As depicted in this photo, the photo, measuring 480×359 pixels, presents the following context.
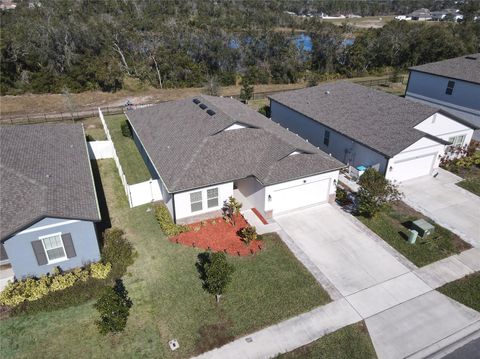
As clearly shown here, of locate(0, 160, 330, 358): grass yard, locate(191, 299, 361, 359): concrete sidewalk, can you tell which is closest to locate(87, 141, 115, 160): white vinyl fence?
locate(0, 160, 330, 358): grass yard

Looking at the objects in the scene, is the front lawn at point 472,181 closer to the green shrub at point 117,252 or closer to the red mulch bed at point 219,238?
the red mulch bed at point 219,238

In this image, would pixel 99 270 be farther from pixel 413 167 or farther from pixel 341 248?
pixel 413 167

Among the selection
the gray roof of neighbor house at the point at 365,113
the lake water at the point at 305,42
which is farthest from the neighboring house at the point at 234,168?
the lake water at the point at 305,42

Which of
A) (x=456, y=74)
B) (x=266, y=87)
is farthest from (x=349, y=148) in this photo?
(x=266, y=87)

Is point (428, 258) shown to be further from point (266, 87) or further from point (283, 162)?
point (266, 87)

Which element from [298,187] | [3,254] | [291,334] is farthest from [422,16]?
[3,254]

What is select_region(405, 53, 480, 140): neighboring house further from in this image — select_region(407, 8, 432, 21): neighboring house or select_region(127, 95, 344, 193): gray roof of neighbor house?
select_region(407, 8, 432, 21): neighboring house
